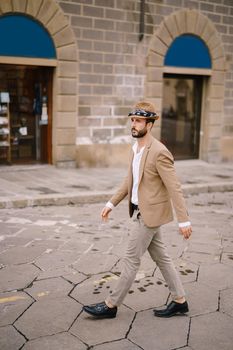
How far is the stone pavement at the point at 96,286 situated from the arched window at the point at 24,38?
421 centimetres

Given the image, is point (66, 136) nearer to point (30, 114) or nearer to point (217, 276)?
point (30, 114)

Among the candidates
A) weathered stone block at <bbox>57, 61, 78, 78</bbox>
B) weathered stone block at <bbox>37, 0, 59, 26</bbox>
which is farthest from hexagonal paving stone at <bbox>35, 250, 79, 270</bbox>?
weathered stone block at <bbox>37, 0, 59, 26</bbox>

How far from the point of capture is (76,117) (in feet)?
35.5

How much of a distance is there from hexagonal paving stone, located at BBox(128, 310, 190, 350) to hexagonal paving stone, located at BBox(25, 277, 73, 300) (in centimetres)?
79

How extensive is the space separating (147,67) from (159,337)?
353 inches

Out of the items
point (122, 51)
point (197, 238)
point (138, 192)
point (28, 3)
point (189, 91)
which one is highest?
point (28, 3)

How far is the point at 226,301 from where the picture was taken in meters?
4.16

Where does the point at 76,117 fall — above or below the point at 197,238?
above

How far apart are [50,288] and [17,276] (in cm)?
46

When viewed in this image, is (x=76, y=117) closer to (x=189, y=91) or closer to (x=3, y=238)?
(x=189, y=91)

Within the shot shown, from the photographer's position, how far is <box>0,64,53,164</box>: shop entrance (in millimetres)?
10562

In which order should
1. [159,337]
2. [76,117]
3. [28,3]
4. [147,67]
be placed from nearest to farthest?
[159,337]
[28,3]
[76,117]
[147,67]

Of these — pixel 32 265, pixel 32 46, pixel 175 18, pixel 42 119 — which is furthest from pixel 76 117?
pixel 32 265

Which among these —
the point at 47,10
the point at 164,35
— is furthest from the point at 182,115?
the point at 47,10
